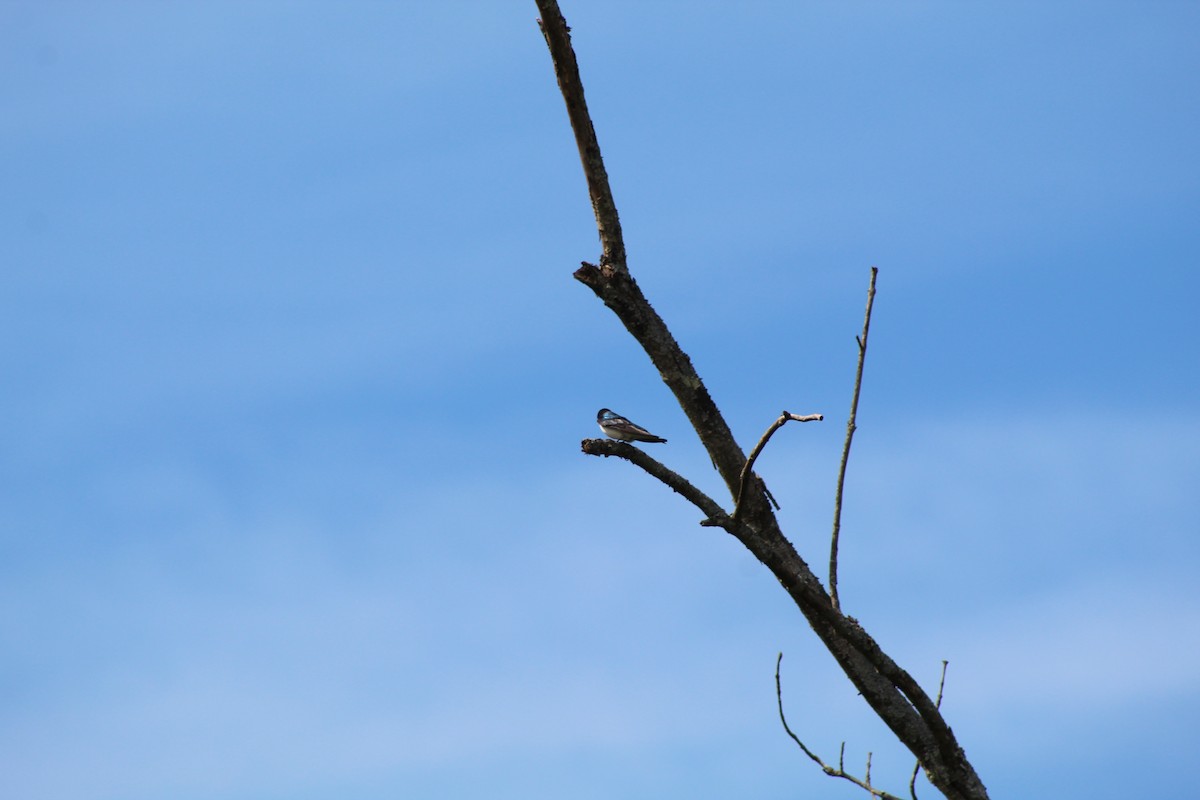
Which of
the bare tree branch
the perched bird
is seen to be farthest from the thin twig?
the perched bird

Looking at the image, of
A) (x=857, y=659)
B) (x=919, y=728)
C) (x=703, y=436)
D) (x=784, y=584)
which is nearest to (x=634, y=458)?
(x=703, y=436)

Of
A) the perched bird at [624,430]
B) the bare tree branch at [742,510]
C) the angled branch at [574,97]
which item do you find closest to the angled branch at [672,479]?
the bare tree branch at [742,510]

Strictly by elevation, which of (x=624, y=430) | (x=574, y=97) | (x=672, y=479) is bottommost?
(x=672, y=479)

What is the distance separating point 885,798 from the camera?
635 cm

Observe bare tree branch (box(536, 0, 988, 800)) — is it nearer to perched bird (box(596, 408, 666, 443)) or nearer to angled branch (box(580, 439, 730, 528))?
angled branch (box(580, 439, 730, 528))

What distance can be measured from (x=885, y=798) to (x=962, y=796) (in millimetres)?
407

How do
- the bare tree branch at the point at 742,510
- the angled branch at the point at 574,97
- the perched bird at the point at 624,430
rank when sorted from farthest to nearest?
1. the perched bird at the point at 624,430
2. the angled branch at the point at 574,97
3. the bare tree branch at the point at 742,510

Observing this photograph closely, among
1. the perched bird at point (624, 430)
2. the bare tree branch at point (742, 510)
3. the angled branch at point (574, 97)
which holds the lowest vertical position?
the bare tree branch at point (742, 510)

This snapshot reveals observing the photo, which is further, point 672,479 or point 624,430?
point 624,430

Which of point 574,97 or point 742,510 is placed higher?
point 574,97

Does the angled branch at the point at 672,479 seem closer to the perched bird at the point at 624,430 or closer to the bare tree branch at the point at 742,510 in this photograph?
the bare tree branch at the point at 742,510

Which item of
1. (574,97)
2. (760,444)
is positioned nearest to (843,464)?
(760,444)

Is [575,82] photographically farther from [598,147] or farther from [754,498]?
[754,498]

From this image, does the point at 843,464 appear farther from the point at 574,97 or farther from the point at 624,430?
the point at 624,430
